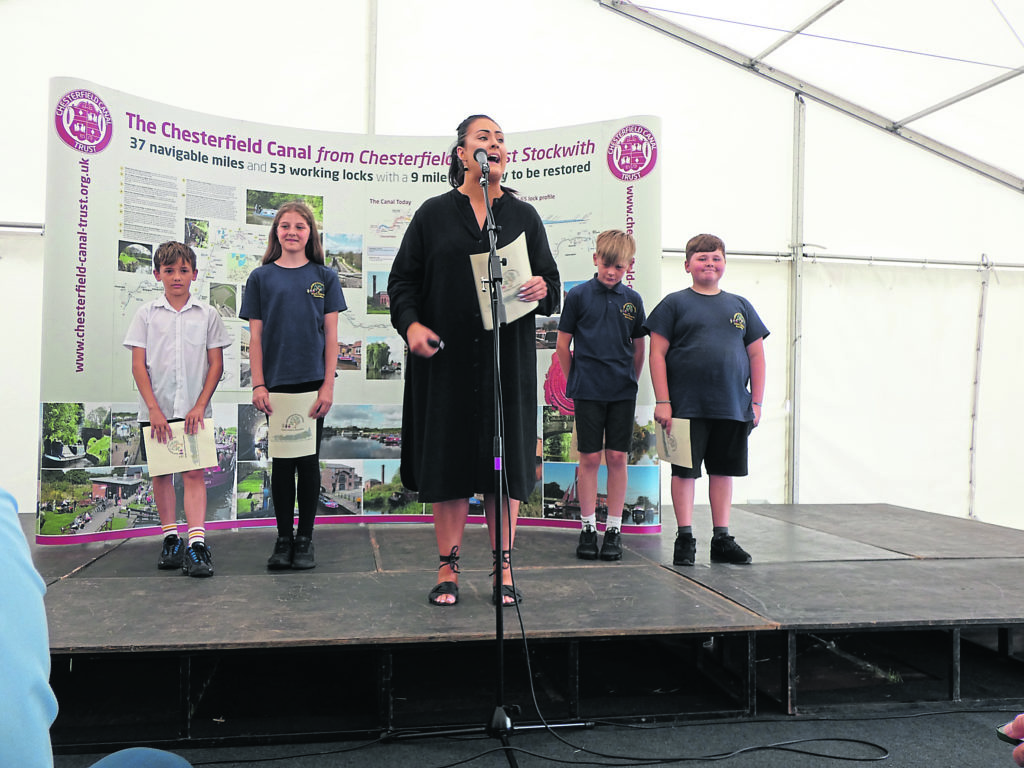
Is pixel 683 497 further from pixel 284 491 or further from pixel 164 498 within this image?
pixel 164 498

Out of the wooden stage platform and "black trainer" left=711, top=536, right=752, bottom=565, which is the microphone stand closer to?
the wooden stage platform

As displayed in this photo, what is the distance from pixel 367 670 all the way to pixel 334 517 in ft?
5.54

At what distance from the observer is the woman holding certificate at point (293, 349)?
2.94 meters

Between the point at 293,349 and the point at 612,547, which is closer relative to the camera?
the point at 293,349

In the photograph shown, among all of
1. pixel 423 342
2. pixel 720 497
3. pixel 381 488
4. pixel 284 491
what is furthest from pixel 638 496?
pixel 423 342

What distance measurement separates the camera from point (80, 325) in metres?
3.42

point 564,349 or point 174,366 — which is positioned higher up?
point 564,349

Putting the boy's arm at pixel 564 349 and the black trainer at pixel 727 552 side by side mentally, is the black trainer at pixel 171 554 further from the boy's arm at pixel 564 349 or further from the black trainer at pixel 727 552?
the black trainer at pixel 727 552

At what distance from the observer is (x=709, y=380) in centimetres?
310

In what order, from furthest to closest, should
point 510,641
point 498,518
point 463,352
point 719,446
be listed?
1. point 719,446
2. point 463,352
3. point 510,641
4. point 498,518

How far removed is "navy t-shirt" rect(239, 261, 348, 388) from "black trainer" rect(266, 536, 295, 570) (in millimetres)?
638

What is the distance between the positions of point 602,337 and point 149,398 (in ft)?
6.31

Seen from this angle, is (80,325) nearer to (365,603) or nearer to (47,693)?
(365,603)

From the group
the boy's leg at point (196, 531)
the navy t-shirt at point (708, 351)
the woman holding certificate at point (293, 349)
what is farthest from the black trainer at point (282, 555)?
the navy t-shirt at point (708, 351)
